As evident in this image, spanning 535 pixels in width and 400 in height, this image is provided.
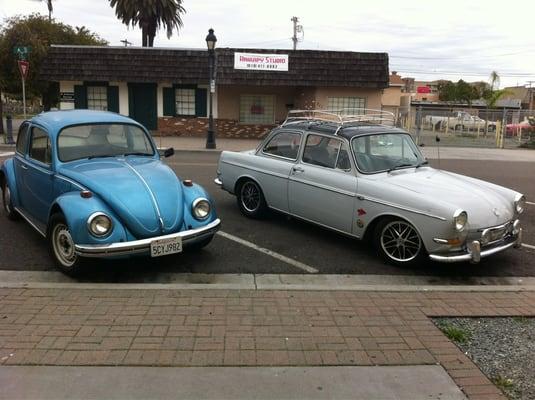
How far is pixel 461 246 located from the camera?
17.7 feet

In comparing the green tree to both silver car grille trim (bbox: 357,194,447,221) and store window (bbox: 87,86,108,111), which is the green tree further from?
silver car grille trim (bbox: 357,194,447,221)

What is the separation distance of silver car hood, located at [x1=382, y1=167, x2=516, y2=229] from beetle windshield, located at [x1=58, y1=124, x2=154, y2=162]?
3.12 metres

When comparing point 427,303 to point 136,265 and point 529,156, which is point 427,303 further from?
point 529,156

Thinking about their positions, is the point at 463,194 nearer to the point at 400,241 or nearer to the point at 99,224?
the point at 400,241

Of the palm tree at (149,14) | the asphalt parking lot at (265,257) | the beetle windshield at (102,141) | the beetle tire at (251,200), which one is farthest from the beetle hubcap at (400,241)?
the palm tree at (149,14)

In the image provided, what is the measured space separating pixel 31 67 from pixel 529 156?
70.8 feet

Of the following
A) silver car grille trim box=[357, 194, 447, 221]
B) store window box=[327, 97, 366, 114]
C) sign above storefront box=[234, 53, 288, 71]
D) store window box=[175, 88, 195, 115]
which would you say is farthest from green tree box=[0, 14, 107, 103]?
silver car grille trim box=[357, 194, 447, 221]

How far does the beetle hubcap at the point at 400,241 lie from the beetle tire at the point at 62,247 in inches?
130

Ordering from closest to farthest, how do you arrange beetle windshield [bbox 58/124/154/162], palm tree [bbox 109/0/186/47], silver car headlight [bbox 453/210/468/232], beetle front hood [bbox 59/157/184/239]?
beetle front hood [bbox 59/157/184/239] < silver car headlight [bbox 453/210/468/232] < beetle windshield [bbox 58/124/154/162] < palm tree [bbox 109/0/186/47]

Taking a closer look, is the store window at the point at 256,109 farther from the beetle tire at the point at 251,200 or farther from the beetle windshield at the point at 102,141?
the beetle windshield at the point at 102,141

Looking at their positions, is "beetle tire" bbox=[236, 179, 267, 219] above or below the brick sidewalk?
above

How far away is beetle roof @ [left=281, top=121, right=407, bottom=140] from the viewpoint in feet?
21.9

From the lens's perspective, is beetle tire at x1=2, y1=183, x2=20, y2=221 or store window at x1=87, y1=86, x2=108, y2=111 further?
store window at x1=87, y1=86, x2=108, y2=111

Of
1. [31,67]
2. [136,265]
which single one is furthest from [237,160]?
[31,67]
